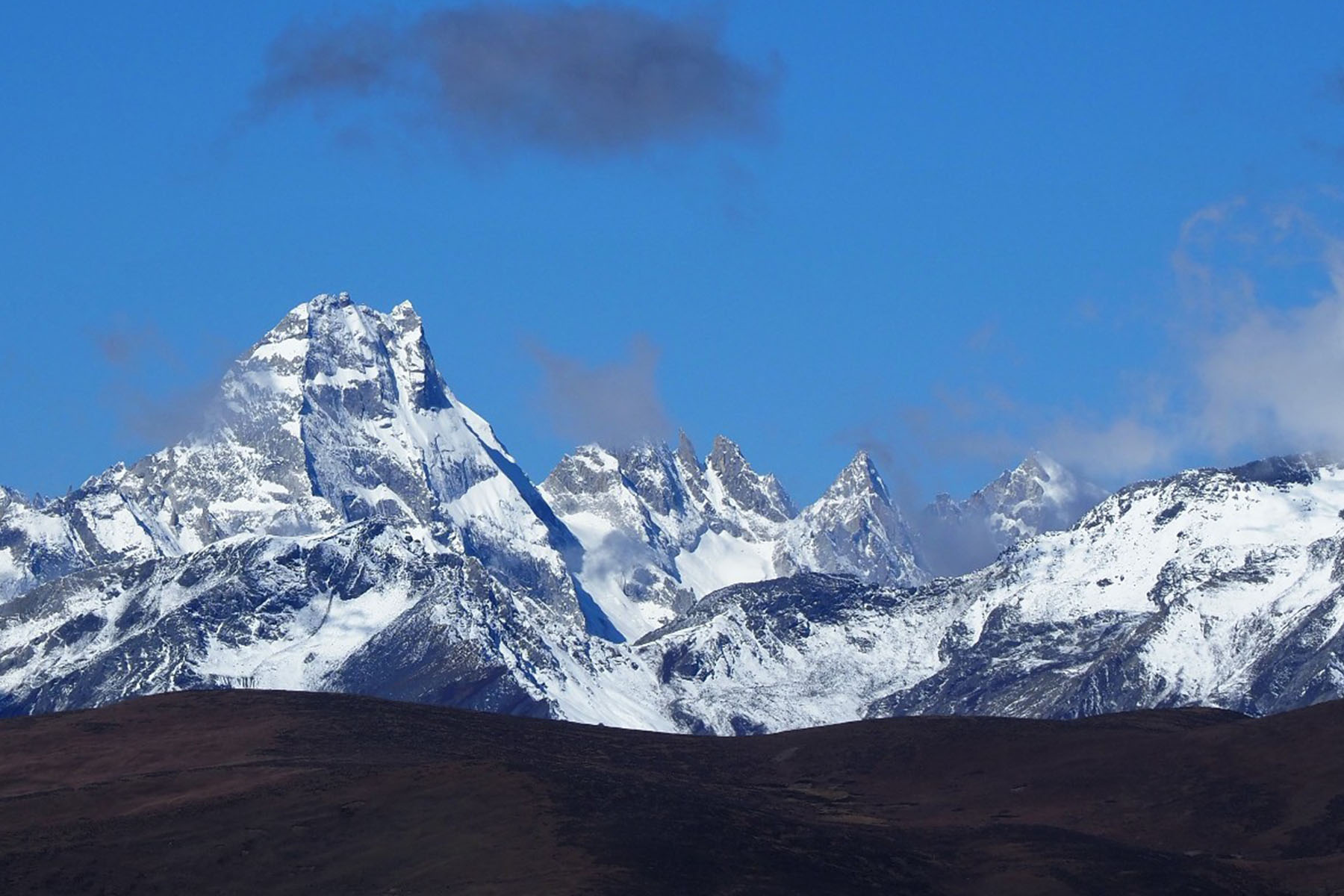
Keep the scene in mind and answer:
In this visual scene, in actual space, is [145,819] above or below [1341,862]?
above

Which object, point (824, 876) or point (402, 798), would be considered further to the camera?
point (402, 798)

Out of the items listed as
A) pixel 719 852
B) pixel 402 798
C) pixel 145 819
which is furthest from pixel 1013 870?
pixel 145 819

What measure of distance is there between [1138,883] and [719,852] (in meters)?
27.5

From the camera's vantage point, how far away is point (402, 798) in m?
198

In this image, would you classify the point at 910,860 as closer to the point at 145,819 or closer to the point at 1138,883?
the point at 1138,883

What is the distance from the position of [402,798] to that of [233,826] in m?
11.9

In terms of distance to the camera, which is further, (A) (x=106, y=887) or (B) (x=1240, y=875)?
(B) (x=1240, y=875)

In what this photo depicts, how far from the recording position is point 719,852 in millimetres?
187750

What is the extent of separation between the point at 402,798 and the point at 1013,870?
1598 inches

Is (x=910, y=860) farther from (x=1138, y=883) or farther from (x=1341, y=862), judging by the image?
(x=1341, y=862)

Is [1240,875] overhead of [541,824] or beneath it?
beneath

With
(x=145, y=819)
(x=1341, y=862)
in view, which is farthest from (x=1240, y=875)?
(x=145, y=819)

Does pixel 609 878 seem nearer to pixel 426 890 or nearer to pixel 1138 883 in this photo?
pixel 426 890

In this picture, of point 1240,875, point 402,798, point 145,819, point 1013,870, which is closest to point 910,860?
point 1013,870
